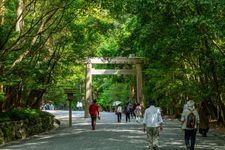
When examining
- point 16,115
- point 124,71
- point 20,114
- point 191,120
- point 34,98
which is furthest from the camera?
point 124,71

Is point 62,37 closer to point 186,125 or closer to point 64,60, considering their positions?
point 64,60

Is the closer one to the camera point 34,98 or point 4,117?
point 4,117

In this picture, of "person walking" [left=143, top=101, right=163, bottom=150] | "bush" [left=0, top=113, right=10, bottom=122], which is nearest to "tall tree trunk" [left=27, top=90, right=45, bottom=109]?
"bush" [left=0, top=113, right=10, bottom=122]

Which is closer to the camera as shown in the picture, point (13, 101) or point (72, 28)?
point (72, 28)

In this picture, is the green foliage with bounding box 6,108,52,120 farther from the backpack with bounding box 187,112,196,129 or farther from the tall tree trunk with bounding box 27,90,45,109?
the backpack with bounding box 187,112,196,129

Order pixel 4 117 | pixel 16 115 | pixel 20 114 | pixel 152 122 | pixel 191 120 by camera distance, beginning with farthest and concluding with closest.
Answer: pixel 20 114, pixel 16 115, pixel 4 117, pixel 191 120, pixel 152 122

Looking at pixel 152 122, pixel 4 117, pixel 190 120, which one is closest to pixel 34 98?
pixel 4 117

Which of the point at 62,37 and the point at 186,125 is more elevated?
the point at 62,37

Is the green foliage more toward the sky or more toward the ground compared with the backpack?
more toward the sky

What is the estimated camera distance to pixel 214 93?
27.4 meters

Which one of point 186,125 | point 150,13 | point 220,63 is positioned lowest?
point 186,125

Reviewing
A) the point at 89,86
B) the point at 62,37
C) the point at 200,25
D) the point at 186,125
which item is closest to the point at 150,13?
the point at 200,25

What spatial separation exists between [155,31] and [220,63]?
4.37m

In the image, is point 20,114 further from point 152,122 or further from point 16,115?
point 152,122
